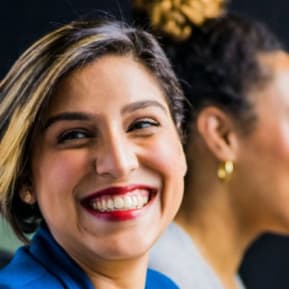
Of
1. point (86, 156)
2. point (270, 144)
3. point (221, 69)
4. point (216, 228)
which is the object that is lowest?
point (216, 228)

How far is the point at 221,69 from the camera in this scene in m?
1.10

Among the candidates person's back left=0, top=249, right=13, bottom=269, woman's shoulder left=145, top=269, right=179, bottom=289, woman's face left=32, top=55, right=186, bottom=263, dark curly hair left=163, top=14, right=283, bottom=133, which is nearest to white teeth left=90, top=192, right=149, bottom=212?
woman's face left=32, top=55, right=186, bottom=263

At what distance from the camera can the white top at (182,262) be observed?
102cm

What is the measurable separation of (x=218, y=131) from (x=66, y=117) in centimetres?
46

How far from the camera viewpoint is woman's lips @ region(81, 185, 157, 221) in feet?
2.30

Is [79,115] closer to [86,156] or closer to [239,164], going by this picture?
[86,156]

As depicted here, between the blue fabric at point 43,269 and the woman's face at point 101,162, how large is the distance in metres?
0.02

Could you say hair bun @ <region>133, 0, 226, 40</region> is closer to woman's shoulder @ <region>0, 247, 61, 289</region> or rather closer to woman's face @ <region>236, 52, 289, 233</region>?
woman's face @ <region>236, 52, 289, 233</region>

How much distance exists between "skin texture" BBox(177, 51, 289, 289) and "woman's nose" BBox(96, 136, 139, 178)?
44 cm

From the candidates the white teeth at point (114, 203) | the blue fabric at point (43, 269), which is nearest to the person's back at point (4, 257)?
the blue fabric at point (43, 269)

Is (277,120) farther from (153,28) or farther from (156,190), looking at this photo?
(156,190)

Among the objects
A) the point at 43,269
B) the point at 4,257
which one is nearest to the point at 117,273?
the point at 43,269

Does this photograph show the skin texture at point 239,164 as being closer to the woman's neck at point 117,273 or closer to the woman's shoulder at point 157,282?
the woman's shoulder at point 157,282

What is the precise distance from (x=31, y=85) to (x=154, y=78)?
130 millimetres
